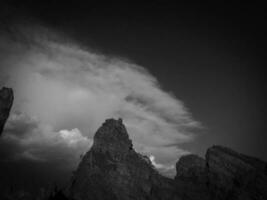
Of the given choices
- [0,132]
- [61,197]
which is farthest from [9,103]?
[61,197]

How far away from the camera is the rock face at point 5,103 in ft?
468

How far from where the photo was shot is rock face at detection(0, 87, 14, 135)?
143m

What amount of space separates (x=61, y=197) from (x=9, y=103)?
135 meters

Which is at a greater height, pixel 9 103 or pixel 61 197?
pixel 9 103

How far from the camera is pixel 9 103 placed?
14962 centimetres

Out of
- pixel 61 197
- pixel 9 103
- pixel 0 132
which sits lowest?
pixel 61 197

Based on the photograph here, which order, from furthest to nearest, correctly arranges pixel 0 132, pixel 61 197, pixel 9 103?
pixel 9 103, pixel 0 132, pixel 61 197

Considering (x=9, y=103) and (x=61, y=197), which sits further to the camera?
(x=9, y=103)

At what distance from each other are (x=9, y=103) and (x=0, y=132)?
20.3 metres

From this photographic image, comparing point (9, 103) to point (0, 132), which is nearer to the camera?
point (0, 132)

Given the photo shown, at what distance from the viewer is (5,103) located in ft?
484

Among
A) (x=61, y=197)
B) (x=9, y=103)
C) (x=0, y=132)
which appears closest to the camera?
(x=61, y=197)

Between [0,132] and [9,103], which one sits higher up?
[9,103]

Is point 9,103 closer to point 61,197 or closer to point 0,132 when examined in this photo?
point 0,132
